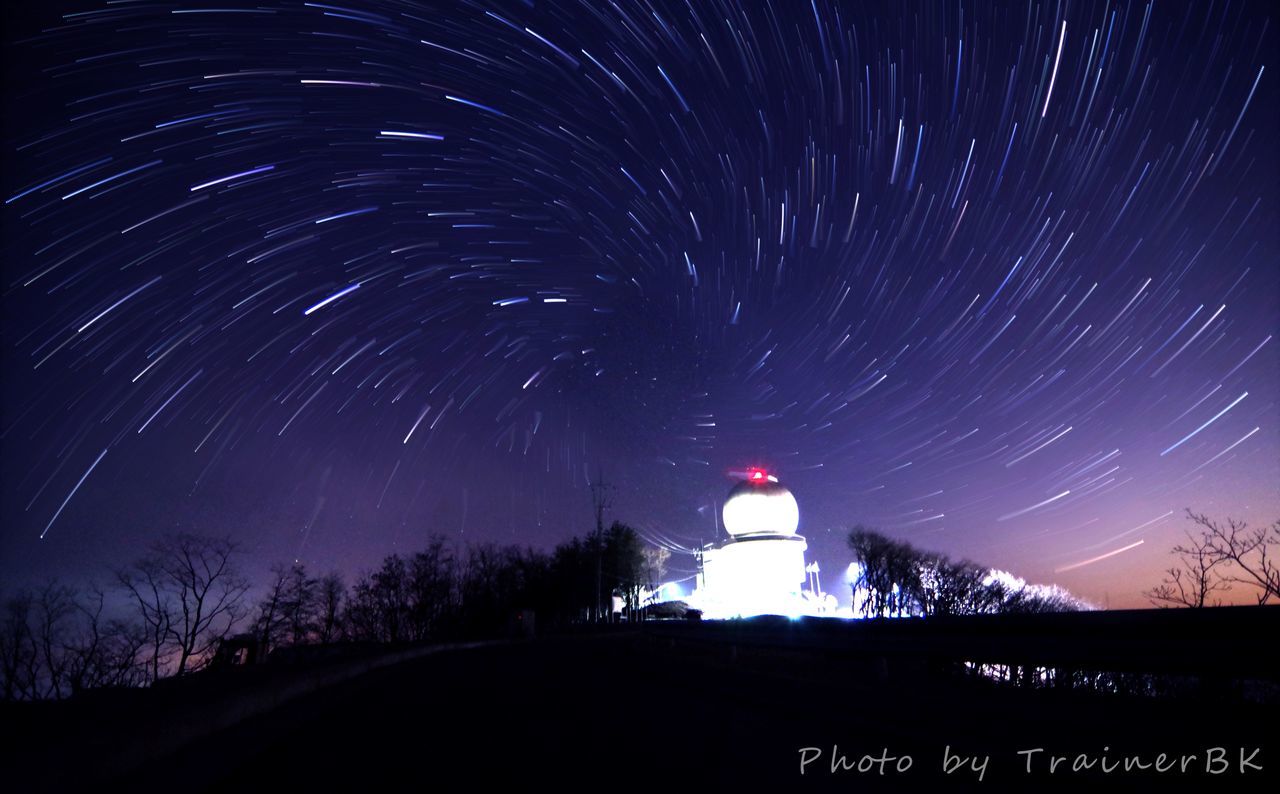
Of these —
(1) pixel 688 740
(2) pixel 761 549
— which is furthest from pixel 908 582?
(1) pixel 688 740

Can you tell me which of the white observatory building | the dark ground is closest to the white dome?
the white observatory building

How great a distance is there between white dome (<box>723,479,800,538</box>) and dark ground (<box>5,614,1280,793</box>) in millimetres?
74436

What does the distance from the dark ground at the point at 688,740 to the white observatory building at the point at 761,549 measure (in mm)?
74835

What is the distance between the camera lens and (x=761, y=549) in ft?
274

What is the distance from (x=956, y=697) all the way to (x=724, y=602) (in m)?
90.9

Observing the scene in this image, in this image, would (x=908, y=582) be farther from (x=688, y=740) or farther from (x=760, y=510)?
(x=688, y=740)

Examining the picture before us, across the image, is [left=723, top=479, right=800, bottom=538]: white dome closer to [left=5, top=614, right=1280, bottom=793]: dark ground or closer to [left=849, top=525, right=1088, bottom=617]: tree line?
[left=849, top=525, right=1088, bottom=617]: tree line

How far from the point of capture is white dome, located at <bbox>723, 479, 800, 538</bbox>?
3238 inches

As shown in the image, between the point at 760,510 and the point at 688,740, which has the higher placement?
the point at 760,510

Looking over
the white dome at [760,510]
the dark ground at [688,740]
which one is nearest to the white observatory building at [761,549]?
the white dome at [760,510]

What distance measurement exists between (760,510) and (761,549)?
5299mm

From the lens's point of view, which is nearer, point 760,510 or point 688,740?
point 688,740

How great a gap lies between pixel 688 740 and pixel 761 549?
266 feet

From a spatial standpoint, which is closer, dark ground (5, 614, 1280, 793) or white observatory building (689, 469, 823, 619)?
dark ground (5, 614, 1280, 793)
